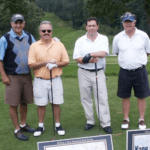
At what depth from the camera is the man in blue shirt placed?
11.8ft

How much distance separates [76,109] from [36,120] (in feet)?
→ 2.77

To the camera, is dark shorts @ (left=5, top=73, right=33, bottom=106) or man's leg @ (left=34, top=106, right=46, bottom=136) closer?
dark shorts @ (left=5, top=73, right=33, bottom=106)

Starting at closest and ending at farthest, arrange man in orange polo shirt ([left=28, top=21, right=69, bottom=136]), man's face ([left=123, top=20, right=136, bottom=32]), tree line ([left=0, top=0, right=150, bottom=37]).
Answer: man in orange polo shirt ([left=28, top=21, right=69, bottom=136])
man's face ([left=123, top=20, right=136, bottom=32])
tree line ([left=0, top=0, right=150, bottom=37])

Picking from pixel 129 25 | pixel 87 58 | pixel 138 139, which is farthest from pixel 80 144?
pixel 129 25

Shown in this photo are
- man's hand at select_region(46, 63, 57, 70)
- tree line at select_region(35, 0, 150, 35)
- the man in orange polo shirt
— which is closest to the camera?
man's hand at select_region(46, 63, 57, 70)

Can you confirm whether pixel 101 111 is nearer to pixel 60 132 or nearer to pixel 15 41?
pixel 60 132

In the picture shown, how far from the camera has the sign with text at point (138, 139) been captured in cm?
237

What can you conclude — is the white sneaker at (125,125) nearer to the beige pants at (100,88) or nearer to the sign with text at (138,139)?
the beige pants at (100,88)

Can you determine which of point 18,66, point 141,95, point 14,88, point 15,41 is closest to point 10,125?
point 14,88

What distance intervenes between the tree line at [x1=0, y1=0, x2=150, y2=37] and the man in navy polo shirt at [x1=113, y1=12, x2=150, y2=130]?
1049cm

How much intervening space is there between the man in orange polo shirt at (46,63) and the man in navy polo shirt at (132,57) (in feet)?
2.74

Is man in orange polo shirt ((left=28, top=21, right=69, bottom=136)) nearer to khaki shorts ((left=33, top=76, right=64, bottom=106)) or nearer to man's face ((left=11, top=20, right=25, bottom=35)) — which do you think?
khaki shorts ((left=33, top=76, right=64, bottom=106))

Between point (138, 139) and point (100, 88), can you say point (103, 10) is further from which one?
point (138, 139)

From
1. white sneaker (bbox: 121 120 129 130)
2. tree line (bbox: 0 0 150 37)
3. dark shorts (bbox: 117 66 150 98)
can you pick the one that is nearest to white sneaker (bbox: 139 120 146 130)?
white sneaker (bbox: 121 120 129 130)
